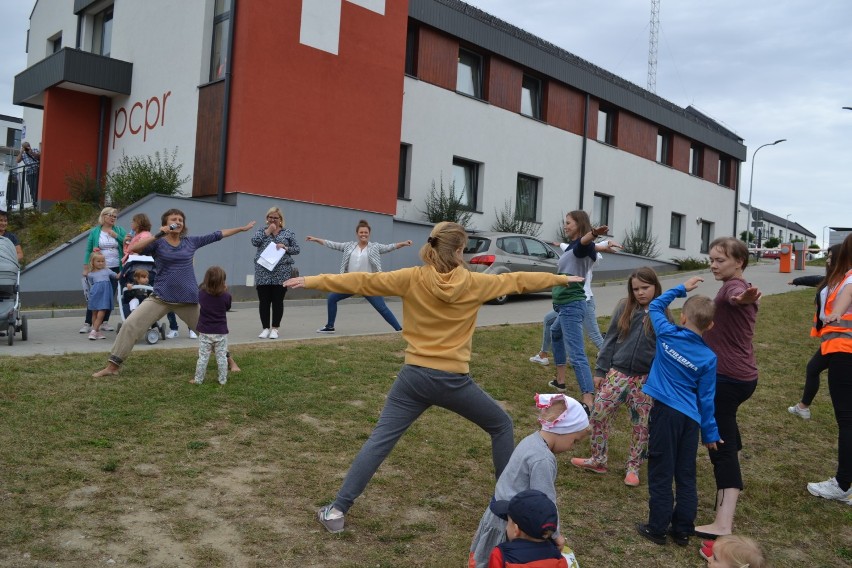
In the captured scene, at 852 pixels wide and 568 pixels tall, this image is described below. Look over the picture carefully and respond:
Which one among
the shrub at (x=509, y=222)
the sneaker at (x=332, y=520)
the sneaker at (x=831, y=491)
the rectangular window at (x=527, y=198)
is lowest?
the sneaker at (x=332, y=520)

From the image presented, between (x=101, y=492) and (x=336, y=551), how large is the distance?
1634 mm

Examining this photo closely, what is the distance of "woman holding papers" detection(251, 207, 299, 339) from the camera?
10.6 meters

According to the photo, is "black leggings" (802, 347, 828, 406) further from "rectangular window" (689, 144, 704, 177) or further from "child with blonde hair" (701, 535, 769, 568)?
"rectangular window" (689, 144, 704, 177)

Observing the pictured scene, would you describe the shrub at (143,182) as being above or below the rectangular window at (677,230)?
below

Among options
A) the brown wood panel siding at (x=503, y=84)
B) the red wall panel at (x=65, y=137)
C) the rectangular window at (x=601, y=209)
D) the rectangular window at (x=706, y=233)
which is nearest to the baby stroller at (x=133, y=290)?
the red wall panel at (x=65, y=137)

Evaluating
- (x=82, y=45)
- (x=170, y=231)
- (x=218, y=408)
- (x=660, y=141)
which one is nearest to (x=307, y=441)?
(x=218, y=408)

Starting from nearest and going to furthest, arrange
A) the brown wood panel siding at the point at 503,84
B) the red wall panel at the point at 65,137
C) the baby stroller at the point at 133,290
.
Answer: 1. the baby stroller at the point at 133,290
2. the red wall panel at the point at 65,137
3. the brown wood panel siding at the point at 503,84

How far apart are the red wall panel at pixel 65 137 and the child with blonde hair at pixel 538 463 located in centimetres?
1907

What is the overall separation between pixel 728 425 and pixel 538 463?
194 centimetres

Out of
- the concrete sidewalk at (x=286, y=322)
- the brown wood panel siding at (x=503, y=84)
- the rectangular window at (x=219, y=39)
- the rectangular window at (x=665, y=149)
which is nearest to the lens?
the concrete sidewalk at (x=286, y=322)

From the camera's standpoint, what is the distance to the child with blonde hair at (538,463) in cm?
370

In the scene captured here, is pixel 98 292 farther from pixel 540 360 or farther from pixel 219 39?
pixel 219 39

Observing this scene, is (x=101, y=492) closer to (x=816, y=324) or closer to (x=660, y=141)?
(x=816, y=324)

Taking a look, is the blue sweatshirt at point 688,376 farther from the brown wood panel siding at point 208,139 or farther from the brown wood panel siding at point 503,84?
the brown wood panel siding at point 503,84
